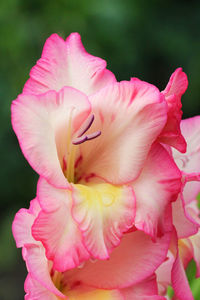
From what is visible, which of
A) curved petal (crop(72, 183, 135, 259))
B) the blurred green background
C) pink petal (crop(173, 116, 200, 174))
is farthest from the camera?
the blurred green background

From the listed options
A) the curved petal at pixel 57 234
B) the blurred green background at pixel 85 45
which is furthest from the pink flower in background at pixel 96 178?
the blurred green background at pixel 85 45

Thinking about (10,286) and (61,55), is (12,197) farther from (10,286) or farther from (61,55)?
(61,55)

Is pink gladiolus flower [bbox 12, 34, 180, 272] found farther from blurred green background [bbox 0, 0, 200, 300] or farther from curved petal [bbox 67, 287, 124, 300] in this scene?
blurred green background [bbox 0, 0, 200, 300]

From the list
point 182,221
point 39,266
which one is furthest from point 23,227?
point 182,221

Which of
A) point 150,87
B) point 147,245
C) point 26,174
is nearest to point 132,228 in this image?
point 147,245

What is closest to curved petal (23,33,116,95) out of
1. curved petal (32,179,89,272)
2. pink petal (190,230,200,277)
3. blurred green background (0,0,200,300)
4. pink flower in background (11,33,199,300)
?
pink flower in background (11,33,199,300)

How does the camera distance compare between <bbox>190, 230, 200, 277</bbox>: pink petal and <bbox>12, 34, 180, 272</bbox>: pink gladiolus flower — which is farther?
<bbox>190, 230, 200, 277</bbox>: pink petal

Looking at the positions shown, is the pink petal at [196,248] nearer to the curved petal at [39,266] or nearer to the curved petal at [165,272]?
the curved petal at [165,272]

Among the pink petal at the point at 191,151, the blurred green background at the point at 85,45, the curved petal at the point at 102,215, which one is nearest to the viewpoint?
the curved petal at the point at 102,215
